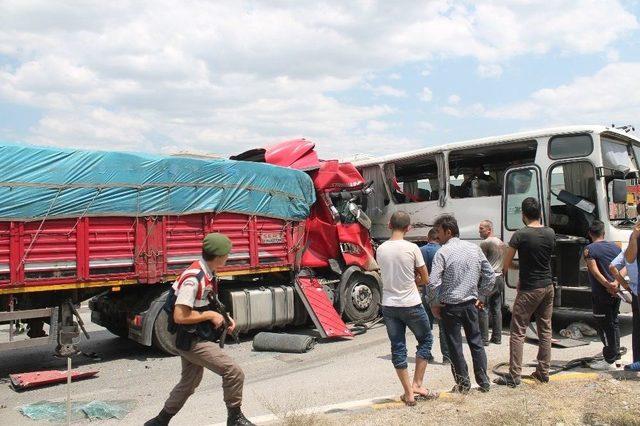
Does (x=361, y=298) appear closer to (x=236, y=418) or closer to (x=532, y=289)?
(x=532, y=289)

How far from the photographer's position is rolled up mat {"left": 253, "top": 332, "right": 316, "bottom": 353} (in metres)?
8.43

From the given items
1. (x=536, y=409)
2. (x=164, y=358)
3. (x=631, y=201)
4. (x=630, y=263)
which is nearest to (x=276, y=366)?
(x=164, y=358)

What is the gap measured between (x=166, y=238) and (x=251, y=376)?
93.1 inches

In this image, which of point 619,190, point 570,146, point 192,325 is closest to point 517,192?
point 570,146

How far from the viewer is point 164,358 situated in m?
8.42

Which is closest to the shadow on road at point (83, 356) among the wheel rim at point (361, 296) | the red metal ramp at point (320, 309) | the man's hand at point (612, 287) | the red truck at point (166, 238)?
the red truck at point (166, 238)

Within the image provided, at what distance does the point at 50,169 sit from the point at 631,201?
811cm

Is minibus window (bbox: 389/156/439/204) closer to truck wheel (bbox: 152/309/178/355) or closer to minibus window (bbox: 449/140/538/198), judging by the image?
minibus window (bbox: 449/140/538/198)

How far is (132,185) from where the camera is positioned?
7.85 m

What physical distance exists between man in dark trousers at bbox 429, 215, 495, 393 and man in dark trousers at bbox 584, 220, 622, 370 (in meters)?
1.87

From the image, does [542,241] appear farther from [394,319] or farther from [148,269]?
[148,269]

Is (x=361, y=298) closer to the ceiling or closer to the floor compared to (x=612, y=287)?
closer to the floor

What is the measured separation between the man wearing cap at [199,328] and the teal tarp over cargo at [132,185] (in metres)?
3.54

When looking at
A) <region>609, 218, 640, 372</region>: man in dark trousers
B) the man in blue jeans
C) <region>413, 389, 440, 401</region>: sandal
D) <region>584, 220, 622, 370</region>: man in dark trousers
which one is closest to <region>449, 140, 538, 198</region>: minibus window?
<region>584, 220, 622, 370</region>: man in dark trousers
